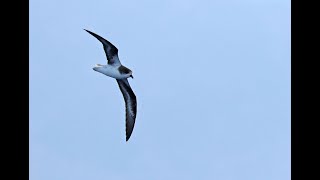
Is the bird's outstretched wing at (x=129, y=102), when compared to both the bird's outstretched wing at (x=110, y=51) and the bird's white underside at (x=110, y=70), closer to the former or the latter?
the bird's white underside at (x=110, y=70)

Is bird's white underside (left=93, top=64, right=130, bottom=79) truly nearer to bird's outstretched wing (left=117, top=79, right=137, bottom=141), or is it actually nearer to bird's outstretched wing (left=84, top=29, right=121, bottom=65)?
bird's outstretched wing (left=84, top=29, right=121, bottom=65)

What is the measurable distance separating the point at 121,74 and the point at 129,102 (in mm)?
2301

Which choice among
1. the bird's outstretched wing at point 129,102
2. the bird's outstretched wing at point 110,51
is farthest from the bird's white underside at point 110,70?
the bird's outstretched wing at point 129,102

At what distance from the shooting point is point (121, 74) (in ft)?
72.9

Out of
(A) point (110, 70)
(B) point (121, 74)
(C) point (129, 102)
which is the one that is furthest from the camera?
(C) point (129, 102)

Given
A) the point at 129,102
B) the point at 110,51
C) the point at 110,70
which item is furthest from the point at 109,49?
the point at 129,102

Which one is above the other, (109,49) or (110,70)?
(109,49)

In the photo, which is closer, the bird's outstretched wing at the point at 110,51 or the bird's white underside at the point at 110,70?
the bird's outstretched wing at the point at 110,51

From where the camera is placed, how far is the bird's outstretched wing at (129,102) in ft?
77.6

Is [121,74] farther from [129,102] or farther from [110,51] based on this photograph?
[129,102]

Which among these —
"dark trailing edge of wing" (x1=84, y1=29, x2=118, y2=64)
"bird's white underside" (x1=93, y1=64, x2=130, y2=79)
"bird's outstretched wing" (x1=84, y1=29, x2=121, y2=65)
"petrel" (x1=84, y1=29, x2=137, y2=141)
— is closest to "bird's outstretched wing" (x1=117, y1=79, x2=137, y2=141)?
"petrel" (x1=84, y1=29, x2=137, y2=141)

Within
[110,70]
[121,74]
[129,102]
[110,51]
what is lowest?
[129,102]
